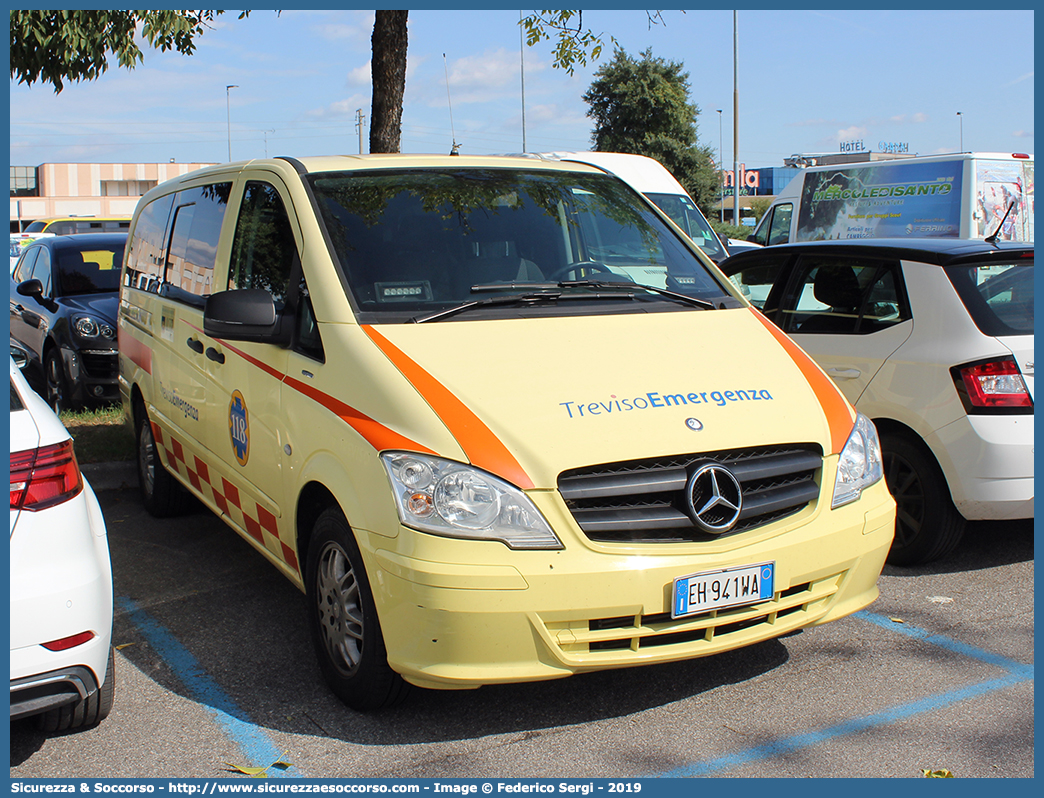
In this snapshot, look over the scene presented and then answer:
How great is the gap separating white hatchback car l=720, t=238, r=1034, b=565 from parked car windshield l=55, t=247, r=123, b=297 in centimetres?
752

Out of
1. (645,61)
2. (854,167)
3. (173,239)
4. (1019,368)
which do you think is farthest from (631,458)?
(645,61)

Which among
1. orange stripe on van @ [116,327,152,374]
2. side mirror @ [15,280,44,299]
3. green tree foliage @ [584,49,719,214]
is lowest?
orange stripe on van @ [116,327,152,374]

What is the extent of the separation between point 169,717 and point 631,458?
1.90 meters

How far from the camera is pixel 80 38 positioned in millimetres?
7852

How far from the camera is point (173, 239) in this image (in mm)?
5688

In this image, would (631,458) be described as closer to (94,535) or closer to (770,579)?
(770,579)

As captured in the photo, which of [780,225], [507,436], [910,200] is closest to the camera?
[507,436]

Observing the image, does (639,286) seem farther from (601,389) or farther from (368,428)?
(368,428)

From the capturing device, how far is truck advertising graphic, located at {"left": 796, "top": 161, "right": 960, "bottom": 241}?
16062 mm

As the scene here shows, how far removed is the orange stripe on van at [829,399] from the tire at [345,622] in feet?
5.62

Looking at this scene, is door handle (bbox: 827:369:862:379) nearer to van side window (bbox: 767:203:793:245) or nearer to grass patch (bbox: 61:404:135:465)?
grass patch (bbox: 61:404:135:465)

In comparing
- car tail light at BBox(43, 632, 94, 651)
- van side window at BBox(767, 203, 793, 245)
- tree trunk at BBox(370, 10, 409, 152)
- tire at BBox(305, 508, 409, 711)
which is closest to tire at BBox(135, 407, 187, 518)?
tire at BBox(305, 508, 409, 711)

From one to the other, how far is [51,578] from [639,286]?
8.32 feet

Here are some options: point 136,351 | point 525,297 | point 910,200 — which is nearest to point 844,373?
point 525,297
